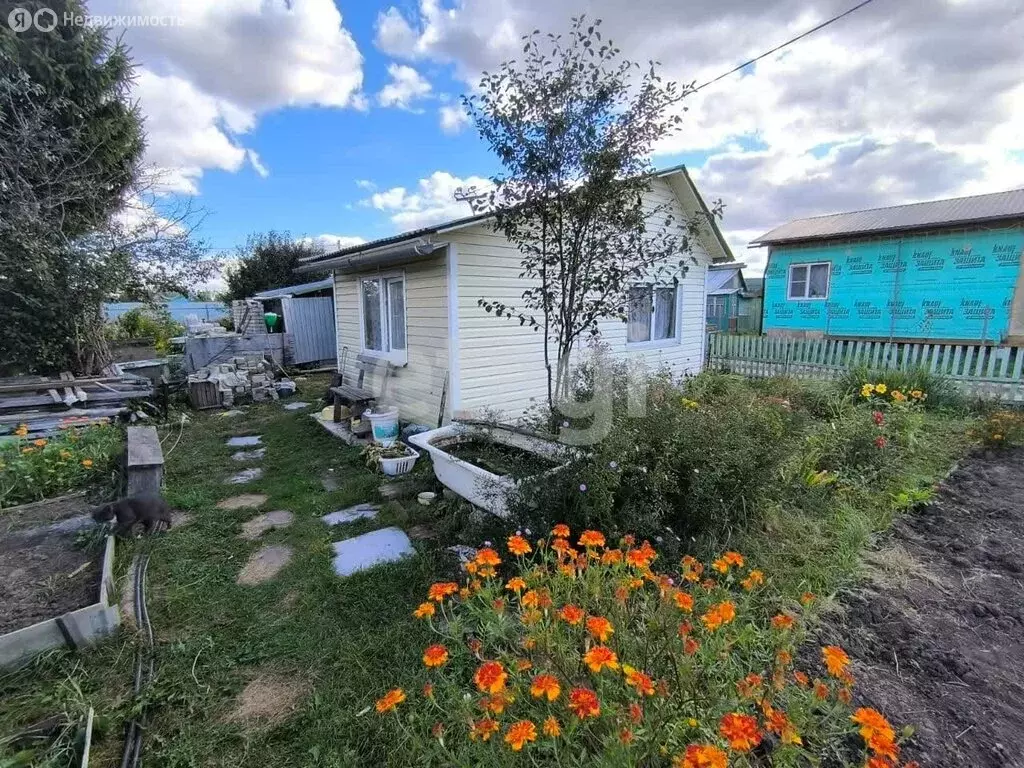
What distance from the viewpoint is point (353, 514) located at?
3963mm

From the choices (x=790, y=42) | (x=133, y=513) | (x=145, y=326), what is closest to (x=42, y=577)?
(x=133, y=513)

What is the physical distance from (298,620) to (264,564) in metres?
0.83

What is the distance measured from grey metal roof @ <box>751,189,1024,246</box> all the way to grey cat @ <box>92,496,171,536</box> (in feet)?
51.1

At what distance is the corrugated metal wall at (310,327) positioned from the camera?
12.5 metres

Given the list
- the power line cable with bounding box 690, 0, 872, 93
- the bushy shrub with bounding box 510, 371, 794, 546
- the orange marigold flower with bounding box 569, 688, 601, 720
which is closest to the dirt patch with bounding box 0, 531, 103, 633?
the bushy shrub with bounding box 510, 371, 794, 546

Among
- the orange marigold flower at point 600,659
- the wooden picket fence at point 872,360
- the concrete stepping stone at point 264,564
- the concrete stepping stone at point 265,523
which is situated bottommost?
the concrete stepping stone at point 264,564

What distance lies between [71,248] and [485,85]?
732 cm

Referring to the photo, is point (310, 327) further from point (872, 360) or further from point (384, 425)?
point (872, 360)

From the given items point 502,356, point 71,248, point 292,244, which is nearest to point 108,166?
point 71,248

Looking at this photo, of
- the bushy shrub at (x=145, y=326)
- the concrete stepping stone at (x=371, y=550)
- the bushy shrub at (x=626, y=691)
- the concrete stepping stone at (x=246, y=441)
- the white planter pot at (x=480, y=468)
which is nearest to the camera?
the bushy shrub at (x=626, y=691)

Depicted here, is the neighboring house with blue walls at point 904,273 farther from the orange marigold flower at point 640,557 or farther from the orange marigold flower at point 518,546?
the orange marigold flower at point 518,546

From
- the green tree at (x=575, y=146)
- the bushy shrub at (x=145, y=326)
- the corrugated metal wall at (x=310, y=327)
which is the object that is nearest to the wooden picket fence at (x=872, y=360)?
the green tree at (x=575, y=146)

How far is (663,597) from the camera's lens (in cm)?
162

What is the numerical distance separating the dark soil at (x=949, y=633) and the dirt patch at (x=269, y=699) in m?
2.47
